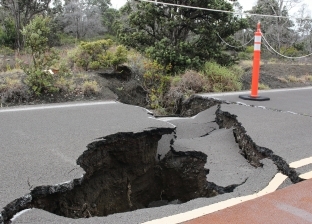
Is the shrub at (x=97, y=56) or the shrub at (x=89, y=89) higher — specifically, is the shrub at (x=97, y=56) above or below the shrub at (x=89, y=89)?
above

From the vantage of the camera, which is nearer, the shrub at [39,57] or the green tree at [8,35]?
the shrub at [39,57]

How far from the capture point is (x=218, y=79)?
9.73 meters

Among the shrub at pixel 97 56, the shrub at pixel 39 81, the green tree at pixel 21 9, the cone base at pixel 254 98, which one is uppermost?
the green tree at pixel 21 9

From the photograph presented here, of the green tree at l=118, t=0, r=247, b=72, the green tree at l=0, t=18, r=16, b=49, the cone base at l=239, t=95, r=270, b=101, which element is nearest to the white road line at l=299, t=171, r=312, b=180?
the cone base at l=239, t=95, r=270, b=101

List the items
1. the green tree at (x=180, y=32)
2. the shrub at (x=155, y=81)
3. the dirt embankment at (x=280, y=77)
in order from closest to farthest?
1. the shrub at (x=155, y=81)
2. the green tree at (x=180, y=32)
3. the dirt embankment at (x=280, y=77)

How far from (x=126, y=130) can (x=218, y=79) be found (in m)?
5.36

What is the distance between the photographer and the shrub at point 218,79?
9.40 m

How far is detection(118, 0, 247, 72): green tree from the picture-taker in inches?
394

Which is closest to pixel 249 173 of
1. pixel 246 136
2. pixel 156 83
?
pixel 246 136

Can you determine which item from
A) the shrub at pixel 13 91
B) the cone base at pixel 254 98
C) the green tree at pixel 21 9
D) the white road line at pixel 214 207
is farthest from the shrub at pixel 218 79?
the green tree at pixel 21 9

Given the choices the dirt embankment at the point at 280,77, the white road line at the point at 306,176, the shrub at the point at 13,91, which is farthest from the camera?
the dirt embankment at the point at 280,77

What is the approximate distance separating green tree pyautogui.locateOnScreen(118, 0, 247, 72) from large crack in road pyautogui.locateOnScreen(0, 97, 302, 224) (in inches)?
181

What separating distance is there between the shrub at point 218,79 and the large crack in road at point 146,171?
362 cm

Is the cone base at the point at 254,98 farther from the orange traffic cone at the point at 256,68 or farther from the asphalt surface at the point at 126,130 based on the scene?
the asphalt surface at the point at 126,130
